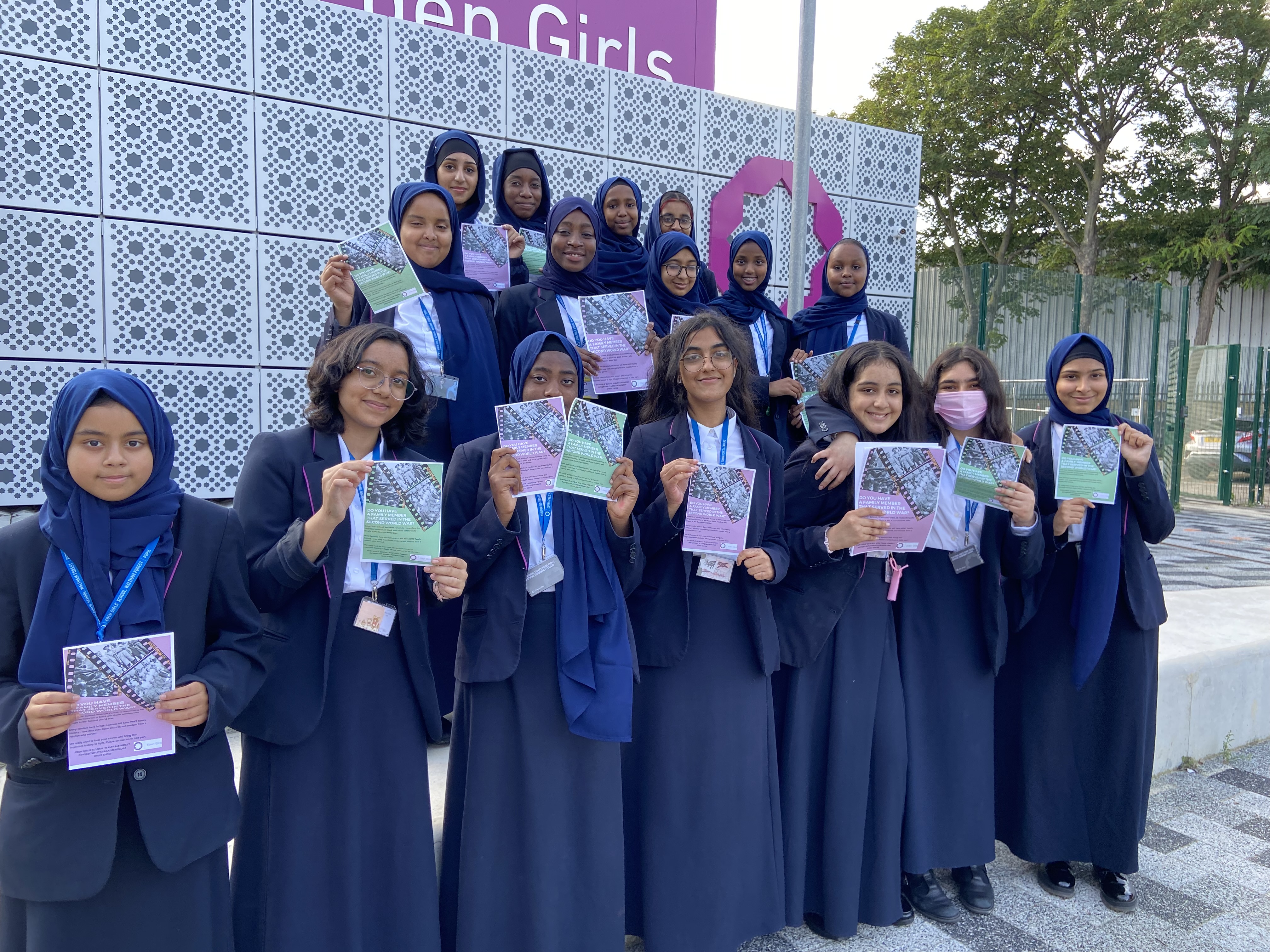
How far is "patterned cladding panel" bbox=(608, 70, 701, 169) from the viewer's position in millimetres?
7922

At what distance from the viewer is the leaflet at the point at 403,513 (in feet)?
7.64

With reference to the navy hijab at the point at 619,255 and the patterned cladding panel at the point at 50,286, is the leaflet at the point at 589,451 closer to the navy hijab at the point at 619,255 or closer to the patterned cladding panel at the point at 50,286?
the navy hijab at the point at 619,255

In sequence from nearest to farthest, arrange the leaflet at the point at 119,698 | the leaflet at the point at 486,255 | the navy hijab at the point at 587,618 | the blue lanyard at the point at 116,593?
the leaflet at the point at 119,698, the blue lanyard at the point at 116,593, the navy hijab at the point at 587,618, the leaflet at the point at 486,255

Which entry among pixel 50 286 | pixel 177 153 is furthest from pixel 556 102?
pixel 50 286

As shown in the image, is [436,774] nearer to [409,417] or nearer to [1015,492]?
[409,417]

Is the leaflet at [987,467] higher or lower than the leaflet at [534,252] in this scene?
lower

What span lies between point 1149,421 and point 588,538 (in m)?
14.9

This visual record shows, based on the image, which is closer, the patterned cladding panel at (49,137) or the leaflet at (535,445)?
the leaflet at (535,445)

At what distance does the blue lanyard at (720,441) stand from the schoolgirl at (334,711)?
101 centimetres

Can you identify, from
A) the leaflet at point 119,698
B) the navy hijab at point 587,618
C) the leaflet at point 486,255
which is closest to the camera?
the leaflet at point 119,698

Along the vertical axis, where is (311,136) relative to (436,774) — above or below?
above

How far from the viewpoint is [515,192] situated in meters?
4.62

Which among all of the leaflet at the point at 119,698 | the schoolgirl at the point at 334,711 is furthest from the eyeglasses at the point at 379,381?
the leaflet at the point at 119,698

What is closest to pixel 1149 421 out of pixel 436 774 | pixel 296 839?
pixel 436 774
